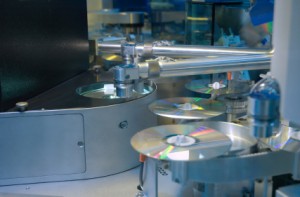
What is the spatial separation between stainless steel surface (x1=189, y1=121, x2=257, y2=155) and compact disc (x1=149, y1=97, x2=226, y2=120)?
0.06m

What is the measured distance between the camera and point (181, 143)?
19.5 inches

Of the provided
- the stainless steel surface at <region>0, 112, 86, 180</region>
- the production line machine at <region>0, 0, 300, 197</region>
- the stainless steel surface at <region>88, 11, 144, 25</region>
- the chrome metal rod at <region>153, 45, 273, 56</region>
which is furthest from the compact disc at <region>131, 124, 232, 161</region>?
the stainless steel surface at <region>88, 11, 144, 25</region>

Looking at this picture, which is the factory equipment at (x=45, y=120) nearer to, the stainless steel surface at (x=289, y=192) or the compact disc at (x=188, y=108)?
the compact disc at (x=188, y=108)

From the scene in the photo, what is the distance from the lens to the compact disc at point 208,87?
2.74ft

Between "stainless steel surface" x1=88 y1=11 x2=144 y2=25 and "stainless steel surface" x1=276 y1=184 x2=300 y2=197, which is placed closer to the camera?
"stainless steel surface" x1=276 y1=184 x2=300 y2=197

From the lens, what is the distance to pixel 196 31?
117 cm

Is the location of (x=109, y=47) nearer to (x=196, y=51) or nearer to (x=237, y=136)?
(x=196, y=51)

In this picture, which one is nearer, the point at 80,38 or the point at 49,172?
the point at 49,172

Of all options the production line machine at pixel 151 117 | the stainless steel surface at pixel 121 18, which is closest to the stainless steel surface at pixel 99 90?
the production line machine at pixel 151 117

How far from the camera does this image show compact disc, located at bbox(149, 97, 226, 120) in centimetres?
64

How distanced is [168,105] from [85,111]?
159mm

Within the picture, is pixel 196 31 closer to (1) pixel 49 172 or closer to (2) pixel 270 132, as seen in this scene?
(1) pixel 49 172

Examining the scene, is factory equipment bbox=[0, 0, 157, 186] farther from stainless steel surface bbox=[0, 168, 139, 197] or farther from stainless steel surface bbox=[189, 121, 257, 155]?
stainless steel surface bbox=[189, 121, 257, 155]

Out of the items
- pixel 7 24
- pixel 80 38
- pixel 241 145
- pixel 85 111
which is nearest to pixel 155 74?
pixel 241 145
